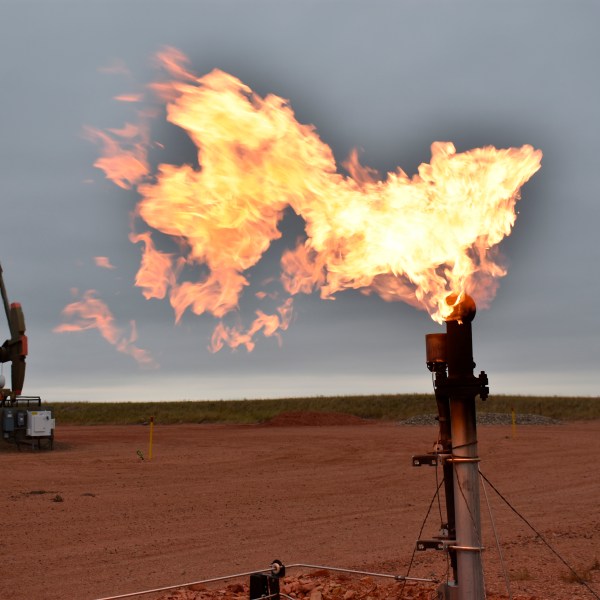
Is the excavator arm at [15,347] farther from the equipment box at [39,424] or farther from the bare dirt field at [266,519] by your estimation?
the bare dirt field at [266,519]

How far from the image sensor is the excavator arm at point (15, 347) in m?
36.2

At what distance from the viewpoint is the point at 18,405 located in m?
36.0

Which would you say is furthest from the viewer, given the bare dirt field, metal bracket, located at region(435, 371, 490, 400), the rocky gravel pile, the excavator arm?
the rocky gravel pile

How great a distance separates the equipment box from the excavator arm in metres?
1.95

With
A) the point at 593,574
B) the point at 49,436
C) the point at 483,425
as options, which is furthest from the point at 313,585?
the point at 483,425

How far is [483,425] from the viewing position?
5500 cm

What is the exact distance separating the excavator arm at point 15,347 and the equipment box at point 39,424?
6.40 feet

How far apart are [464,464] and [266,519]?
1138 centimetres

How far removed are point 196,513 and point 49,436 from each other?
17.5 metres

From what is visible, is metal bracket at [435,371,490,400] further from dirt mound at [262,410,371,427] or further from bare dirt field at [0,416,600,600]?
dirt mound at [262,410,371,427]

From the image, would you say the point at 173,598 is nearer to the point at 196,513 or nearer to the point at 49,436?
the point at 196,513

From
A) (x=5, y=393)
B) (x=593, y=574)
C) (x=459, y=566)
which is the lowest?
(x=593, y=574)

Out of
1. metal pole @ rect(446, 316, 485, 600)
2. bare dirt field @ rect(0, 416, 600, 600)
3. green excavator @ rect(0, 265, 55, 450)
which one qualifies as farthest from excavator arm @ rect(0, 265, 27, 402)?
metal pole @ rect(446, 316, 485, 600)

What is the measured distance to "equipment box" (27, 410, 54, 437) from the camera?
34.2 metres
